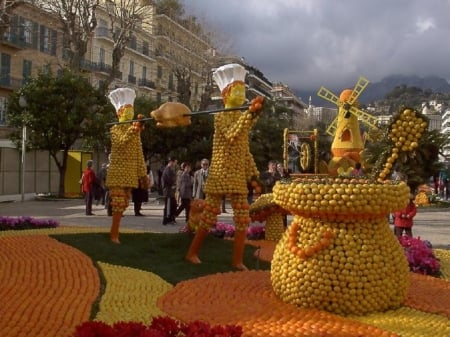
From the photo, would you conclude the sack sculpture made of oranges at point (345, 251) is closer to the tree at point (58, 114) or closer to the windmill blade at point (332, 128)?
the tree at point (58, 114)

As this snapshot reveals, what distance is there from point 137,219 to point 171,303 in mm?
10128

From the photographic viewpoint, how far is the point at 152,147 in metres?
31.5

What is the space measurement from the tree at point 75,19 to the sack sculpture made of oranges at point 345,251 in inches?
862

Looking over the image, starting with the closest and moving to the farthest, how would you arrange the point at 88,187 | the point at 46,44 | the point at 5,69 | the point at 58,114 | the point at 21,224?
the point at 21,224
the point at 88,187
the point at 58,114
the point at 5,69
the point at 46,44

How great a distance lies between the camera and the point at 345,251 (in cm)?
477

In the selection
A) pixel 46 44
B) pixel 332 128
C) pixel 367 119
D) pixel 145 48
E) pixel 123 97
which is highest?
pixel 145 48

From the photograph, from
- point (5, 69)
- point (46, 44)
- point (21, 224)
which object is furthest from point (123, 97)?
point (46, 44)

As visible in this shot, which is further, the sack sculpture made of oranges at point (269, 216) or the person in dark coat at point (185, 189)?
the person in dark coat at point (185, 189)

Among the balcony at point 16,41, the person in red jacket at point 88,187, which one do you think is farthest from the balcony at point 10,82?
the person in red jacket at point 88,187

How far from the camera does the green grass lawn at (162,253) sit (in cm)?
694

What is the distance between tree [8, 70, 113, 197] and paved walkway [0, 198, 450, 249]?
9.04 feet

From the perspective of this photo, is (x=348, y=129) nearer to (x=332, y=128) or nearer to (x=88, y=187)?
(x=332, y=128)

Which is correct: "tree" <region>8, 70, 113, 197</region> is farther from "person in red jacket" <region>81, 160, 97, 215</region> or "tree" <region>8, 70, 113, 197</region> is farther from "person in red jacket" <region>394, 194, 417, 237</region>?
"person in red jacket" <region>394, 194, 417, 237</region>

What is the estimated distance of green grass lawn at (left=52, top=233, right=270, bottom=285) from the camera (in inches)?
273
